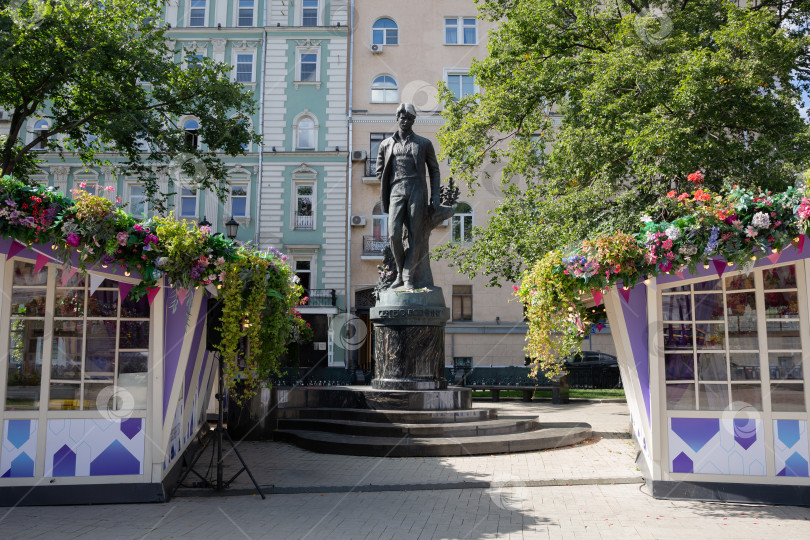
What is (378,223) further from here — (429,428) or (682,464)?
(682,464)

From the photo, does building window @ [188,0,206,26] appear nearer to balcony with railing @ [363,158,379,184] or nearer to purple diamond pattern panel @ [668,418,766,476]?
balcony with railing @ [363,158,379,184]

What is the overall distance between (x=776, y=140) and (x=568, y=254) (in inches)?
373

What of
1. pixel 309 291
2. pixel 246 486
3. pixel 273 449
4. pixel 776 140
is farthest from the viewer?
pixel 309 291

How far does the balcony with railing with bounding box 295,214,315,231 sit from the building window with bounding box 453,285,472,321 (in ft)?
22.0

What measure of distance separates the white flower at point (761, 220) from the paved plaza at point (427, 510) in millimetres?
2638

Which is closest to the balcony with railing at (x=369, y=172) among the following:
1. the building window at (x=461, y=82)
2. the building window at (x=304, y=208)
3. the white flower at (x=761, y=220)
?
the building window at (x=304, y=208)

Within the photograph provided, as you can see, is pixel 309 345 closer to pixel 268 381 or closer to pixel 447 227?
pixel 447 227

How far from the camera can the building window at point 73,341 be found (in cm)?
678

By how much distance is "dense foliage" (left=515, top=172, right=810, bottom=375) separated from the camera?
20.7ft

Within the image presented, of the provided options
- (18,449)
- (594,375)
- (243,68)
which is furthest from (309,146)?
(18,449)

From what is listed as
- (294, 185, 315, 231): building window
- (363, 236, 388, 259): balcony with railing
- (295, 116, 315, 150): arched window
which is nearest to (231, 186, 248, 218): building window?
(294, 185, 315, 231): building window

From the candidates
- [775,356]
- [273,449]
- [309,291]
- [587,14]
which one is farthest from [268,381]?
[309,291]

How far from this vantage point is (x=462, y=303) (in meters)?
29.2

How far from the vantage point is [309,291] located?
96.1 ft
